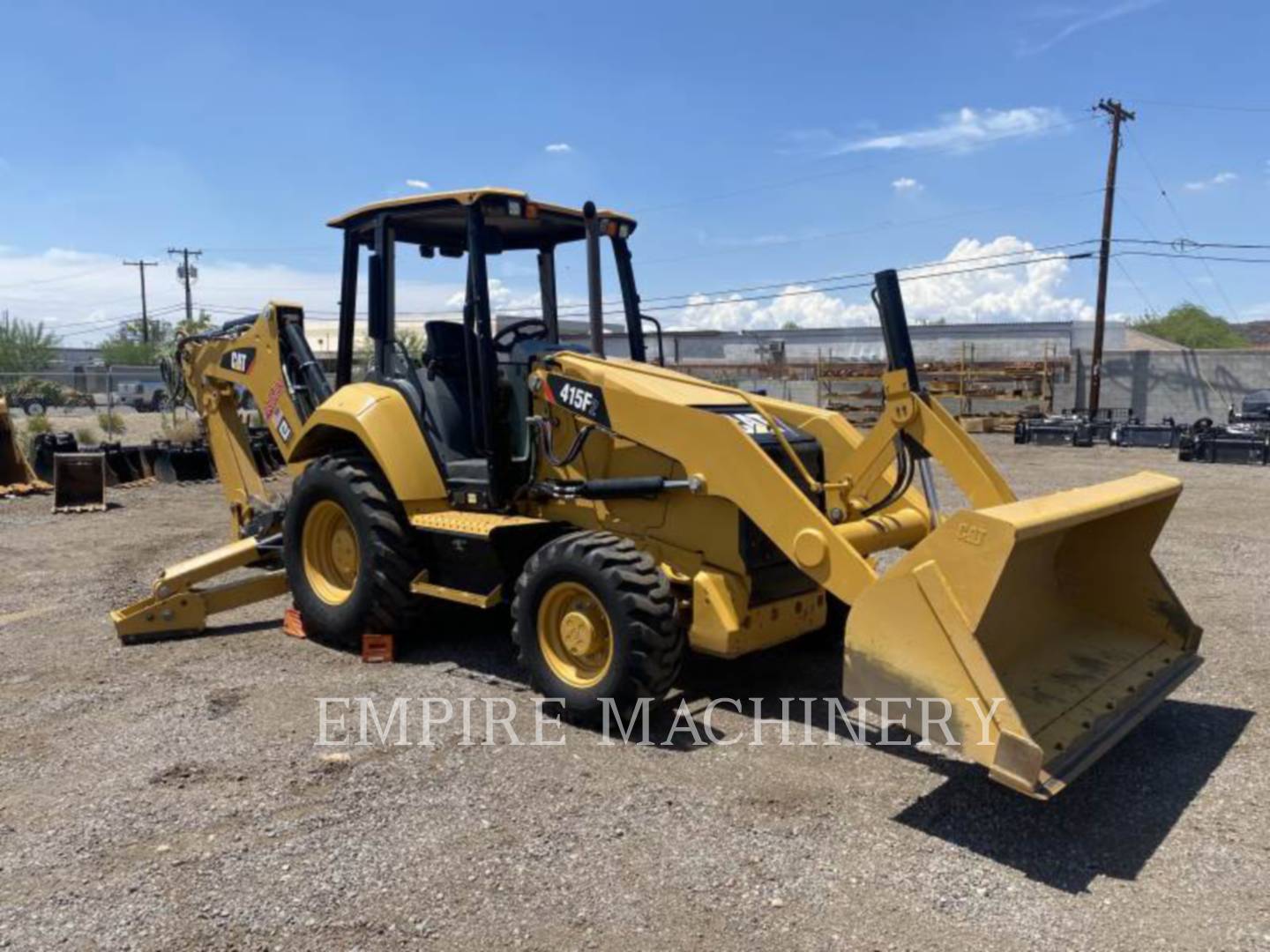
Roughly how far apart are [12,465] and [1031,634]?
46.6 feet

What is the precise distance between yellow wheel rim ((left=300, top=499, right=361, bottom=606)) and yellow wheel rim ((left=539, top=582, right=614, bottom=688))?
188cm

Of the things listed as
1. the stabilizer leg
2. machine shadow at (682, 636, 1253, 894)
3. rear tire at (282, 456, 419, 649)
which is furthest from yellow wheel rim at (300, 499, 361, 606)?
machine shadow at (682, 636, 1253, 894)

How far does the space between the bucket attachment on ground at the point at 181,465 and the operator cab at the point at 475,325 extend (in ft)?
31.4

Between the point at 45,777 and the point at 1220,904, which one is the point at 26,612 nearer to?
the point at 45,777

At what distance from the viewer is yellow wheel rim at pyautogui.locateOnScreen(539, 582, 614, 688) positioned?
4.97 m

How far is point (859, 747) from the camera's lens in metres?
4.73

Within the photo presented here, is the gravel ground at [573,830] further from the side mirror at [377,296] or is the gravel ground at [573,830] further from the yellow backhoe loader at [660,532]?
the side mirror at [377,296]

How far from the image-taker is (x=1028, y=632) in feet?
15.2

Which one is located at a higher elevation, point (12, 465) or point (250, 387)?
point (250, 387)

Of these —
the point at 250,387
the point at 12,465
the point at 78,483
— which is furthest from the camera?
the point at 12,465

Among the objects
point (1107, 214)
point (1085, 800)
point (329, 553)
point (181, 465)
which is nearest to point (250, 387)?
point (329, 553)

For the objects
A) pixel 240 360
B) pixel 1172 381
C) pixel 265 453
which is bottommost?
pixel 265 453

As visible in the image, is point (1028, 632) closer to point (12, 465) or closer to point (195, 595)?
point (195, 595)

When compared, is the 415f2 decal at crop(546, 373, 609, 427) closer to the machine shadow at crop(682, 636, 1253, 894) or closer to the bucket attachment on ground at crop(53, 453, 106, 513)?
the machine shadow at crop(682, 636, 1253, 894)
